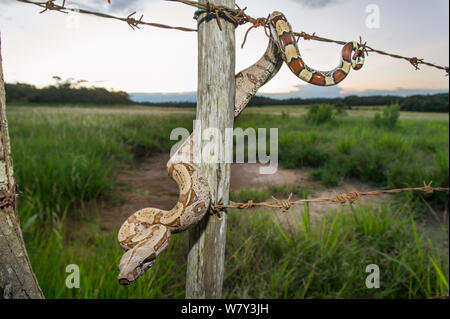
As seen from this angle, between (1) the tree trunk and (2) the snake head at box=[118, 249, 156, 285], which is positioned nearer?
(1) the tree trunk

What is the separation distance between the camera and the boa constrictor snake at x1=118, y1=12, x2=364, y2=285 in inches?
77.8

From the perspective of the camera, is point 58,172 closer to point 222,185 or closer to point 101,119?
point 222,185

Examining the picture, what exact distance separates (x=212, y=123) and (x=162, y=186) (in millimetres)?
6704

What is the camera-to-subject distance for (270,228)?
4941 millimetres

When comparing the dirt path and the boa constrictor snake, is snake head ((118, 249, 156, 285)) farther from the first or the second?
the dirt path

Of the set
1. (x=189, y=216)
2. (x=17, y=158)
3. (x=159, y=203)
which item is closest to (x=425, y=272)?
(x=189, y=216)

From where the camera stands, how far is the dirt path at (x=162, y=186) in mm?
6652

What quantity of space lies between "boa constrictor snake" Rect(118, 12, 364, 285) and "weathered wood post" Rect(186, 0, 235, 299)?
0.41 feet

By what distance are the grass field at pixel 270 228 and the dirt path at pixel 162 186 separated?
34cm
